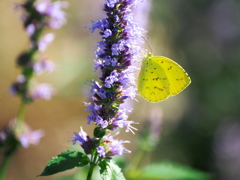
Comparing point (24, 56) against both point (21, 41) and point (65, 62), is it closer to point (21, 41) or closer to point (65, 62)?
point (65, 62)

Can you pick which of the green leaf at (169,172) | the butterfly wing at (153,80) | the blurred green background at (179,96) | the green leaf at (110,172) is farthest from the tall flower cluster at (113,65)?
the blurred green background at (179,96)

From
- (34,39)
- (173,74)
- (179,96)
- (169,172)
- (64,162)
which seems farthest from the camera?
→ (179,96)

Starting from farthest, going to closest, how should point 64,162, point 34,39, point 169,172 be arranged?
1. point 34,39
2. point 169,172
3. point 64,162

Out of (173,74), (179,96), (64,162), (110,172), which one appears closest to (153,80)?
(173,74)

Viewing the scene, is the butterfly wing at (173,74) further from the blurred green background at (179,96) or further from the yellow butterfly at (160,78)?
the blurred green background at (179,96)

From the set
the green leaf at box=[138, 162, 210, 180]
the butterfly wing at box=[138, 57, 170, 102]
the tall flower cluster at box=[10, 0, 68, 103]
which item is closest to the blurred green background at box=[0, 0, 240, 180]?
the tall flower cluster at box=[10, 0, 68, 103]

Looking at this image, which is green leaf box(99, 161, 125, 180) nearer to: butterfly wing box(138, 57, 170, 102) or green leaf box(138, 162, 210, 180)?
butterfly wing box(138, 57, 170, 102)

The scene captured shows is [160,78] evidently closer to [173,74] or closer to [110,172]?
[173,74]
